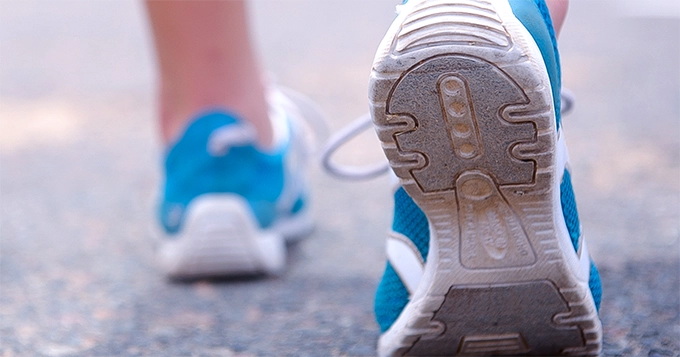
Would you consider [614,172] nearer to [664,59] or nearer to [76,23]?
[664,59]

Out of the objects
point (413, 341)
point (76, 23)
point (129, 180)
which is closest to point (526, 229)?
point (413, 341)

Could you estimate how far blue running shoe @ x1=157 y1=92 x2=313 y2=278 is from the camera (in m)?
1.32

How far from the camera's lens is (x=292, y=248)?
1.54 metres

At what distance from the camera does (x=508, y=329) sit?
84 cm

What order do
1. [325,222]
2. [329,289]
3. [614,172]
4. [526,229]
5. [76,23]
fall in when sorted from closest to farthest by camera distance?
[526,229] < [329,289] < [325,222] < [614,172] < [76,23]

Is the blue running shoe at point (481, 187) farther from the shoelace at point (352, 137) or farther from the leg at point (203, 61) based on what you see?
the leg at point (203, 61)

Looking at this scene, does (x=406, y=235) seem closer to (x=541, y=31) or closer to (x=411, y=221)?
(x=411, y=221)

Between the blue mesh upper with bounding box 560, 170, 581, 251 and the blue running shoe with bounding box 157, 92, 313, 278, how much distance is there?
24.7 inches

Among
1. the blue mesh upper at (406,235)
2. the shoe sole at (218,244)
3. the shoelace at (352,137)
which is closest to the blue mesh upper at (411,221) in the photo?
the blue mesh upper at (406,235)

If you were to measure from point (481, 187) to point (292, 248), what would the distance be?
2.69 ft

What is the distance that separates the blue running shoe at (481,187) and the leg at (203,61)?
21.4 inches

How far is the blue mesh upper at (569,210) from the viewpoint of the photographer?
0.82 meters

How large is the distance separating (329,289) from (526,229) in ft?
1.87

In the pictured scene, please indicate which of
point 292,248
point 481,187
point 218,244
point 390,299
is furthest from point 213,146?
point 481,187
